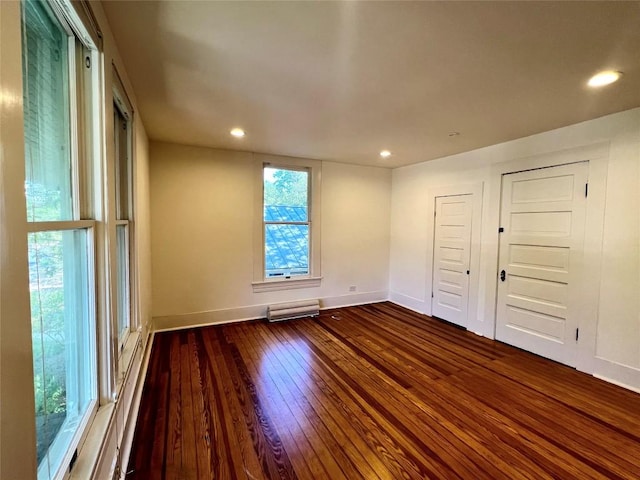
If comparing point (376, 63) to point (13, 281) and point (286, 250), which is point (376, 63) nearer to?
point (13, 281)

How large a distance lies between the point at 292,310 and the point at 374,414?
2.38 metres

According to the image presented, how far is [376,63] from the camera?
1832mm

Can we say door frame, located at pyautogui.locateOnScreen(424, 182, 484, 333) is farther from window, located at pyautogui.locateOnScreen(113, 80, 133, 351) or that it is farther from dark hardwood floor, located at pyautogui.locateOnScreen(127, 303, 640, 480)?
window, located at pyautogui.locateOnScreen(113, 80, 133, 351)

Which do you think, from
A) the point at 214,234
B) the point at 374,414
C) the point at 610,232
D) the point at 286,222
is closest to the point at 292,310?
the point at 286,222

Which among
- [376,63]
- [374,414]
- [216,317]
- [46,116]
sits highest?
[376,63]

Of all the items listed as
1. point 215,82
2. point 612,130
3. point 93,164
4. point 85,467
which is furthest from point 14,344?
point 612,130

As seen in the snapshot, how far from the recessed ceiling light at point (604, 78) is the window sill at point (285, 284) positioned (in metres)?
3.82

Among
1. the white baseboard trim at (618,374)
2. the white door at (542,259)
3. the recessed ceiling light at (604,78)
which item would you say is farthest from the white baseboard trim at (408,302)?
the recessed ceiling light at (604,78)

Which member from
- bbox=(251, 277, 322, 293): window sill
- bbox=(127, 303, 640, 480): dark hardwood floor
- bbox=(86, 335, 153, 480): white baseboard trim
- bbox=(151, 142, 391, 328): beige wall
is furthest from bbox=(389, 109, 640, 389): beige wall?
bbox=(86, 335, 153, 480): white baseboard trim

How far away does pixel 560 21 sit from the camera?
1444 millimetres

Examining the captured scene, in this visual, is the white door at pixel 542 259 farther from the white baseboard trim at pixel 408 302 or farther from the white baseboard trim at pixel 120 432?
the white baseboard trim at pixel 120 432

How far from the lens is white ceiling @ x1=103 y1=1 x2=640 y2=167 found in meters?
1.42

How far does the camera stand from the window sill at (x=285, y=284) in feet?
14.1

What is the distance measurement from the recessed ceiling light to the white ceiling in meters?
0.05
